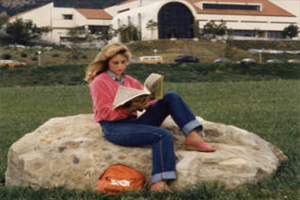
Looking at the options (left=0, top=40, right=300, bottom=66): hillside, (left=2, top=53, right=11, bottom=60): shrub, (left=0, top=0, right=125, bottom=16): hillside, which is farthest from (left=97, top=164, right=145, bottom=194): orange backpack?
(left=0, top=0, right=125, bottom=16): hillside

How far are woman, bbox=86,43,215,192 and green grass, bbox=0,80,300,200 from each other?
0.38 m

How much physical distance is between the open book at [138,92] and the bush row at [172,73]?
26.2 meters

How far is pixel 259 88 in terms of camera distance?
21.6 m

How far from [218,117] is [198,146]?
6782mm

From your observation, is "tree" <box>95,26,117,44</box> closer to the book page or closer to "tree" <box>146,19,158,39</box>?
"tree" <box>146,19,158,39</box>

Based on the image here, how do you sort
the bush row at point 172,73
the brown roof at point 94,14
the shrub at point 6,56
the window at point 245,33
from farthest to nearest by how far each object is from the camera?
the brown roof at point 94,14, the window at point 245,33, the shrub at point 6,56, the bush row at point 172,73

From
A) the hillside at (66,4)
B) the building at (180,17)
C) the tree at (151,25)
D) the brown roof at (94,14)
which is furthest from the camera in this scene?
the hillside at (66,4)

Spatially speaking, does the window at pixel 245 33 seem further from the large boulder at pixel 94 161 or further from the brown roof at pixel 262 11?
the large boulder at pixel 94 161

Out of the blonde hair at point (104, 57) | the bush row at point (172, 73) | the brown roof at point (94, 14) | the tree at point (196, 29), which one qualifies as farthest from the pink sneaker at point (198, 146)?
the brown roof at point (94, 14)

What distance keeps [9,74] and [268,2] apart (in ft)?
259

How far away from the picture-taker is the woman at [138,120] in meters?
5.08

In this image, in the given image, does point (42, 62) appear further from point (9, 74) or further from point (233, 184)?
point (233, 184)

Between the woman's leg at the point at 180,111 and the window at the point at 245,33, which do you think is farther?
the window at the point at 245,33

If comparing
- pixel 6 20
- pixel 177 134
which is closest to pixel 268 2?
pixel 6 20
